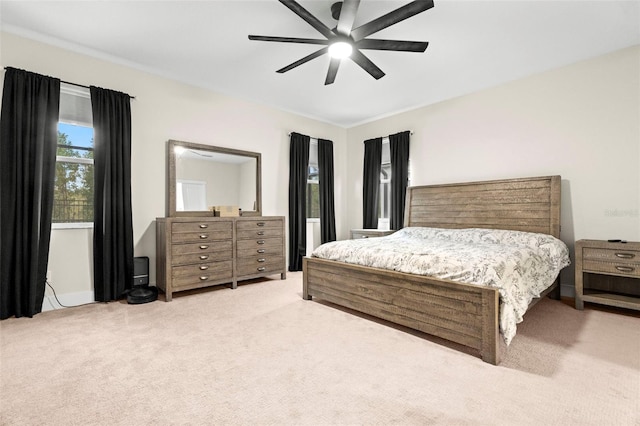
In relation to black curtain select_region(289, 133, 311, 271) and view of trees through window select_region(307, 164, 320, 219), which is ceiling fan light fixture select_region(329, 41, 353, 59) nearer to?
black curtain select_region(289, 133, 311, 271)

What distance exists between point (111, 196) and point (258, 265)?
1954 millimetres

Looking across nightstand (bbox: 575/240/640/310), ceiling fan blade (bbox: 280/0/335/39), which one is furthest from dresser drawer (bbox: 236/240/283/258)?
nightstand (bbox: 575/240/640/310)

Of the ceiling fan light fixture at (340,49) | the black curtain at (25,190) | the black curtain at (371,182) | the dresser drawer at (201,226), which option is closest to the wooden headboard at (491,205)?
the black curtain at (371,182)

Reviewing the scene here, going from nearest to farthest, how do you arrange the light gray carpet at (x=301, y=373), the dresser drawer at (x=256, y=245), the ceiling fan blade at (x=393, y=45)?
the light gray carpet at (x=301, y=373)
the ceiling fan blade at (x=393, y=45)
the dresser drawer at (x=256, y=245)

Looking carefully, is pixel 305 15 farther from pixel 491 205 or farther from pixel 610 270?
pixel 610 270

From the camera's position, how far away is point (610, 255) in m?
2.95

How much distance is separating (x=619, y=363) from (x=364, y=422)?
6.03 feet

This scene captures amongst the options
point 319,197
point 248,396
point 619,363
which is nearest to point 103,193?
point 248,396

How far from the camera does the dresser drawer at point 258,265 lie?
4125 millimetres

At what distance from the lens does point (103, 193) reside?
3381mm

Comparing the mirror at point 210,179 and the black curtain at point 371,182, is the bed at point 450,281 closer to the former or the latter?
the black curtain at point 371,182

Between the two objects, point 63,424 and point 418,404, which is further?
point 418,404

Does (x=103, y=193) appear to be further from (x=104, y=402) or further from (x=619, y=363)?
(x=619, y=363)

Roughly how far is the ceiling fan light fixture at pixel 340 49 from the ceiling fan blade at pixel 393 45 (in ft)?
0.30
